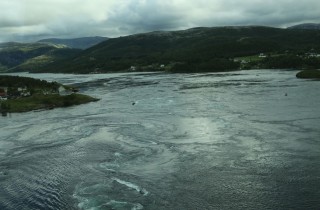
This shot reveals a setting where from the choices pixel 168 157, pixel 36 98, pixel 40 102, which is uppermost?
pixel 36 98

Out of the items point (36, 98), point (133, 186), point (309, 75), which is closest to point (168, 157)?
point (133, 186)

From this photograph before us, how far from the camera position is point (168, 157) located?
59.9 metres

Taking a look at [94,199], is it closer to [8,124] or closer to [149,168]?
[149,168]

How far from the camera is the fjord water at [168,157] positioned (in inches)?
1753

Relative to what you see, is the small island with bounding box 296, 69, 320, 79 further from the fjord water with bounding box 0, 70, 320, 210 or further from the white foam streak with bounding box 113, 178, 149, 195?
the white foam streak with bounding box 113, 178, 149, 195

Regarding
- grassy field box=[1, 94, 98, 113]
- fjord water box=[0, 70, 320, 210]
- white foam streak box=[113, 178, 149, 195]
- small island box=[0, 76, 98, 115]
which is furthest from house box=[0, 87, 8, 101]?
white foam streak box=[113, 178, 149, 195]

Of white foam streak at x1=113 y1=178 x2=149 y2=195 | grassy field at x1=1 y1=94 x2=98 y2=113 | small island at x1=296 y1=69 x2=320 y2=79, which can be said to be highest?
small island at x1=296 y1=69 x2=320 y2=79

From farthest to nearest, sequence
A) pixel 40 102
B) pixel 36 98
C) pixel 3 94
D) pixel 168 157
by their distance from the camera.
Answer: pixel 3 94
pixel 36 98
pixel 40 102
pixel 168 157

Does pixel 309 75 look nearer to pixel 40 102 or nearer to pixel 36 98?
pixel 40 102

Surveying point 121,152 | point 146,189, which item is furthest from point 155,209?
point 121,152

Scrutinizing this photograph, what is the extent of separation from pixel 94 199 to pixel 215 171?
14985 millimetres

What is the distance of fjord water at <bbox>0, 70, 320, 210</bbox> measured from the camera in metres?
44.5

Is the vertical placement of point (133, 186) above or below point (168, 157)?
below

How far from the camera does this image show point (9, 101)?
4953 inches
